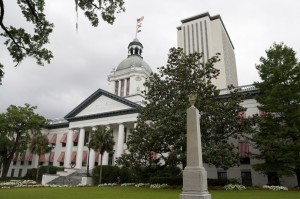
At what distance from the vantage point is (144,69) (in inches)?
2357

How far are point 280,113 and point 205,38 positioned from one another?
5409 cm

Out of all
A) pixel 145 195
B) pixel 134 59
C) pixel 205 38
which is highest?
pixel 205 38

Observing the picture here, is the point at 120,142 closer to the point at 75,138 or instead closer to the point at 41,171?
the point at 75,138

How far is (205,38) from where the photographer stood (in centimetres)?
7675

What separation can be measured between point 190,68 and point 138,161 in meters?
10.6

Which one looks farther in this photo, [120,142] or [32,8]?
[120,142]

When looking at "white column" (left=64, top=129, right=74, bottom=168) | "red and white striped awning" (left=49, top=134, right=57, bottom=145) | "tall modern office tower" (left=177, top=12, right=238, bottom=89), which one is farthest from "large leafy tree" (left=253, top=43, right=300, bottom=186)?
"tall modern office tower" (left=177, top=12, right=238, bottom=89)

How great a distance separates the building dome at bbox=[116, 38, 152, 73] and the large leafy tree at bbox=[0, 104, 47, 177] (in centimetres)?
2268

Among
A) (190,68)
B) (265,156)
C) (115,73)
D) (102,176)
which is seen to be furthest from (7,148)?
(265,156)

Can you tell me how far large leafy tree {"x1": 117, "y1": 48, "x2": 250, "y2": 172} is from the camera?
78.0 feet

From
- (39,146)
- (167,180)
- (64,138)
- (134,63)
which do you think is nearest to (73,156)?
(64,138)

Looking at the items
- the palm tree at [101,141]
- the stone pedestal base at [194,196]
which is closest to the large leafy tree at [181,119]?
the palm tree at [101,141]

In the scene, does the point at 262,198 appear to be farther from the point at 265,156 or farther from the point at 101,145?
the point at 101,145

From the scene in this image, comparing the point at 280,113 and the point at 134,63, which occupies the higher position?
the point at 134,63
